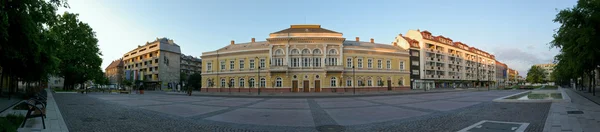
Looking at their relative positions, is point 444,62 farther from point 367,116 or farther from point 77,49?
point 77,49

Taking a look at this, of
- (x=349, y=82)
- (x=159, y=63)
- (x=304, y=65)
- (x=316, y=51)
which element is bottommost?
(x=349, y=82)

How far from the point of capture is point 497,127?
27.4ft

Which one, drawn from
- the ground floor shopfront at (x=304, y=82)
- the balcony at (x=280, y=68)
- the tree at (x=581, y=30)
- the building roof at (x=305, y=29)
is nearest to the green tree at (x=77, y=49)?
the ground floor shopfront at (x=304, y=82)

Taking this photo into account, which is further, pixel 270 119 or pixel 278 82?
pixel 278 82

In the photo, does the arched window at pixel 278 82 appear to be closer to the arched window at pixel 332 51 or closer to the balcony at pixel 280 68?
the balcony at pixel 280 68

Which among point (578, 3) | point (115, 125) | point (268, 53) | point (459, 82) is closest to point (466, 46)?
point (459, 82)

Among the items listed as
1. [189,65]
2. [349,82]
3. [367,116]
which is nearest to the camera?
[367,116]

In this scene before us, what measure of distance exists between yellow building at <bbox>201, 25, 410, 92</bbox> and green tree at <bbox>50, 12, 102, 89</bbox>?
1771 centimetres

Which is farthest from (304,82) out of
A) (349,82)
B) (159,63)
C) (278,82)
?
(159,63)

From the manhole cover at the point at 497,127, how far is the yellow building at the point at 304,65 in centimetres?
3761

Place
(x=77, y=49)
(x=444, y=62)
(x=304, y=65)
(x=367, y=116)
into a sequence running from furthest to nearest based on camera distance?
(x=444, y=62) < (x=304, y=65) < (x=77, y=49) < (x=367, y=116)

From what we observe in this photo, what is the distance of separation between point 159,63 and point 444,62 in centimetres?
7069

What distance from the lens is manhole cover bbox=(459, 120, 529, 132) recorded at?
7.89 meters

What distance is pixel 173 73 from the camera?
81938mm
